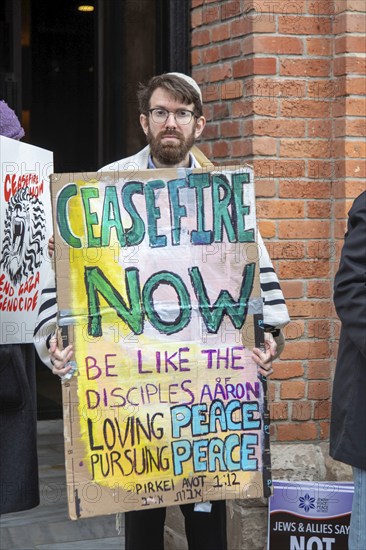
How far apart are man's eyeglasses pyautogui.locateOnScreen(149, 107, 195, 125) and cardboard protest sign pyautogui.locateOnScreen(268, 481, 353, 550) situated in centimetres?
163

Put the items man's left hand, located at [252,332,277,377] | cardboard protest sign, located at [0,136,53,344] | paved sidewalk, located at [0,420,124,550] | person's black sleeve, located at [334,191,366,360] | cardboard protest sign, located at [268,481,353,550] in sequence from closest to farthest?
person's black sleeve, located at [334,191,366,360]
man's left hand, located at [252,332,277,377]
cardboard protest sign, located at [0,136,53,344]
cardboard protest sign, located at [268,481,353,550]
paved sidewalk, located at [0,420,124,550]

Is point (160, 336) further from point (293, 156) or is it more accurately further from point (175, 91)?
point (293, 156)

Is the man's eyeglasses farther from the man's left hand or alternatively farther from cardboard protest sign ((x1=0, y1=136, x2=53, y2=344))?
the man's left hand

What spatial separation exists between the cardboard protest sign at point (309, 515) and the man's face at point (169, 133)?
5.06 ft

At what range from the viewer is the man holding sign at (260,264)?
3.50m

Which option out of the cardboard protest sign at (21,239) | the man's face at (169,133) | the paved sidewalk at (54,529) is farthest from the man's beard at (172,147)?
the paved sidewalk at (54,529)

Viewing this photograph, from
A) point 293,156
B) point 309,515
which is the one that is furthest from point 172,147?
point 309,515

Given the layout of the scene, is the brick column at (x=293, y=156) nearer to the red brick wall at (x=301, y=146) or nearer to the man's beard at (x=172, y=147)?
the red brick wall at (x=301, y=146)

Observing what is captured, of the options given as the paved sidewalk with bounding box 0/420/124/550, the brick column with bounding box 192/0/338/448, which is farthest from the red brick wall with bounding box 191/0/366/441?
the paved sidewalk with bounding box 0/420/124/550

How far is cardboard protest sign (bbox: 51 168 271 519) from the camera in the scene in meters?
3.33

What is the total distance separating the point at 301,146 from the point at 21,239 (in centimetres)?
150

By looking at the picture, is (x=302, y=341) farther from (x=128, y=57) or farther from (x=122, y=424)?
(x=128, y=57)

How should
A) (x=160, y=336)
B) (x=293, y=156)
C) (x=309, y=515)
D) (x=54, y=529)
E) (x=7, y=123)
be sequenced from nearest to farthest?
1. (x=160, y=336)
2. (x=7, y=123)
3. (x=309, y=515)
4. (x=293, y=156)
5. (x=54, y=529)

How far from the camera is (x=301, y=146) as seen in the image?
468 cm
